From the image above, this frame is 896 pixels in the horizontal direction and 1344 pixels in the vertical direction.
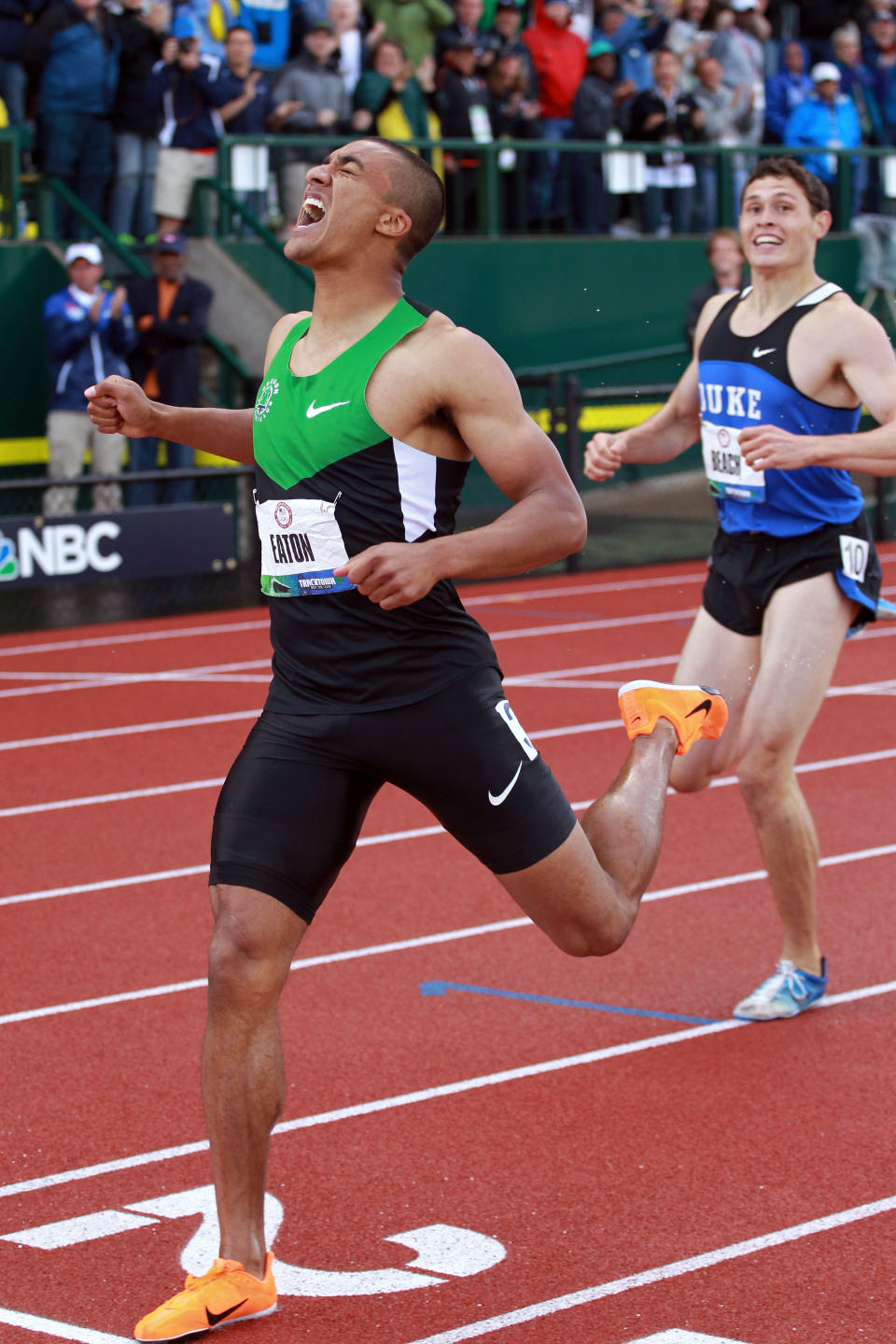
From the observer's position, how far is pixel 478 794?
3.75 m

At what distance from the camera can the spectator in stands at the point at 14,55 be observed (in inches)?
593

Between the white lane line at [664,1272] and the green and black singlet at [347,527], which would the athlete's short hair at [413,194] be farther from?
the white lane line at [664,1272]

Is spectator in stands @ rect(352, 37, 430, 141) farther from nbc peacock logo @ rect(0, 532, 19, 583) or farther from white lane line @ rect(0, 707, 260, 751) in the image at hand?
white lane line @ rect(0, 707, 260, 751)

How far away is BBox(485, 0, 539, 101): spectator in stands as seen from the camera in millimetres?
17812

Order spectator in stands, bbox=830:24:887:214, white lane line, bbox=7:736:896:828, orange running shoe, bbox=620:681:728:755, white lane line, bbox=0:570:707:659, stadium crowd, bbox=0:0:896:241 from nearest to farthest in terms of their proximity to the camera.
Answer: orange running shoe, bbox=620:681:728:755
white lane line, bbox=7:736:896:828
white lane line, bbox=0:570:707:659
stadium crowd, bbox=0:0:896:241
spectator in stands, bbox=830:24:887:214

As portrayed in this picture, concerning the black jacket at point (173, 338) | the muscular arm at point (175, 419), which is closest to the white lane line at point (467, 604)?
the black jacket at point (173, 338)

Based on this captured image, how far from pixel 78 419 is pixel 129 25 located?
10.6 ft

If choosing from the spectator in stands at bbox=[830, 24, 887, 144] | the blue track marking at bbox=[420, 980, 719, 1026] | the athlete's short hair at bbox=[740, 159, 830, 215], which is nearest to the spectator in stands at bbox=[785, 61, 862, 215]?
the spectator in stands at bbox=[830, 24, 887, 144]

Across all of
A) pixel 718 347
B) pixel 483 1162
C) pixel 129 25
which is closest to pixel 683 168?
pixel 129 25

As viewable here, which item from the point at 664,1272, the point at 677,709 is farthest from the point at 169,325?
the point at 664,1272

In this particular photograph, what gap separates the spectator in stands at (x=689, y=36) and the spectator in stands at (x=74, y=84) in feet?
21.7

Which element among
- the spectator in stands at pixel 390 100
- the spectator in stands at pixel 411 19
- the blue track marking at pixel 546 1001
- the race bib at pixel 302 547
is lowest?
the blue track marking at pixel 546 1001

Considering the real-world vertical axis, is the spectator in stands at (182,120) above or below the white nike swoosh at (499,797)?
above

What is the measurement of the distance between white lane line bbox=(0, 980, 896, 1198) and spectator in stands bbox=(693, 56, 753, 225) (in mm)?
15005
